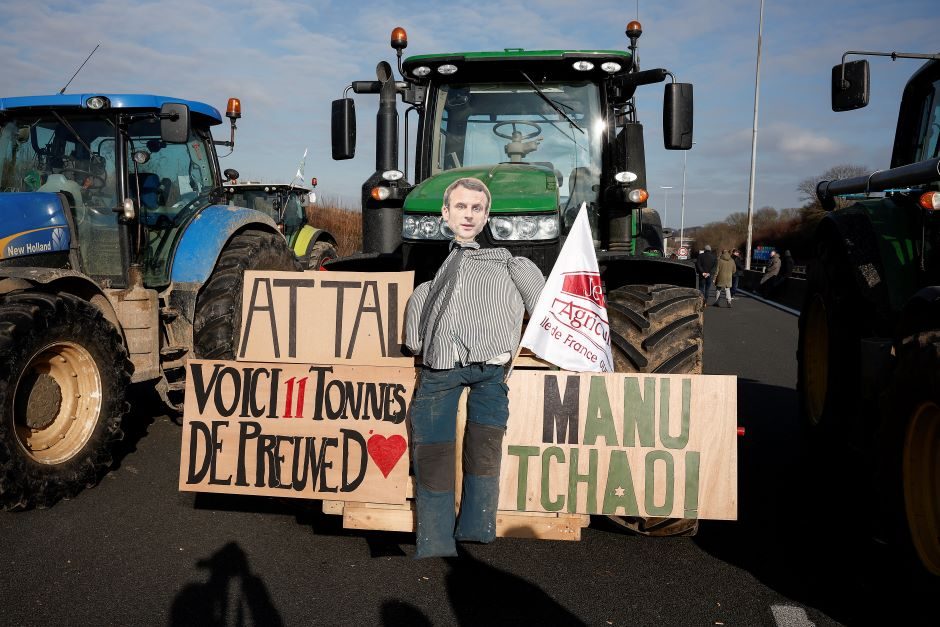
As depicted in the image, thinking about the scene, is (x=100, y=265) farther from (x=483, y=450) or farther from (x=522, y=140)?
(x=483, y=450)

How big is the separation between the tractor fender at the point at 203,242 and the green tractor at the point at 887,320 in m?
4.67

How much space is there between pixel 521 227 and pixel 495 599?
212 centimetres

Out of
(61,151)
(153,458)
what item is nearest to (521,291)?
(153,458)

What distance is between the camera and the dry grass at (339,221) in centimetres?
2906

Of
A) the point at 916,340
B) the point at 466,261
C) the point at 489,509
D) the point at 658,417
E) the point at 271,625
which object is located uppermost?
the point at 466,261

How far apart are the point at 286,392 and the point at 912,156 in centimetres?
402

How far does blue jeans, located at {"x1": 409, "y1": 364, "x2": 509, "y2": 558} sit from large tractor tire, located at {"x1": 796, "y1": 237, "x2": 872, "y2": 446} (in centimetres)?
263

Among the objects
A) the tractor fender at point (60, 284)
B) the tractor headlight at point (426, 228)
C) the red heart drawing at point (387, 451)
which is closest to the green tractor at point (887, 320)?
the red heart drawing at point (387, 451)

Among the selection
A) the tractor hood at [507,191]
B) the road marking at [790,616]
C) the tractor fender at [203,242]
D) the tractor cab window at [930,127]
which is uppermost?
the tractor cab window at [930,127]

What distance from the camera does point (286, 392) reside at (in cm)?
420

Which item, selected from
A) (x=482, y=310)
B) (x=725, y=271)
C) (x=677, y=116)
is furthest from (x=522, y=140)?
(x=725, y=271)

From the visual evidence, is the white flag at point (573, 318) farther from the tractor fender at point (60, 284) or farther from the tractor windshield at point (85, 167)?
the tractor windshield at point (85, 167)

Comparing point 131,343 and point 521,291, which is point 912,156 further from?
point 131,343

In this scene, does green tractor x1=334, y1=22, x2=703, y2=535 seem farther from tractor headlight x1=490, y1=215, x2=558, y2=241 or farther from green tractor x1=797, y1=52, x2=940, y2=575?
green tractor x1=797, y1=52, x2=940, y2=575
